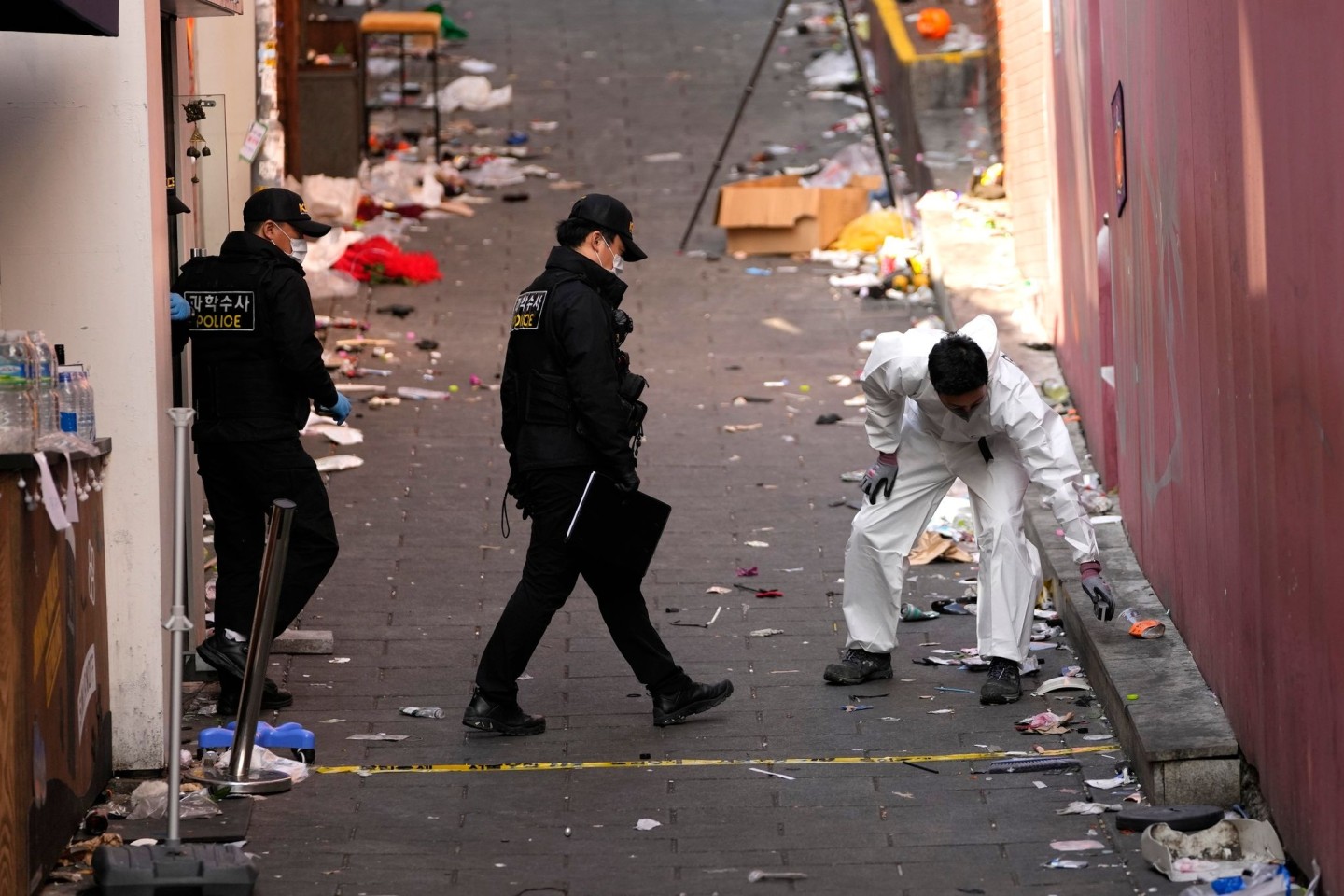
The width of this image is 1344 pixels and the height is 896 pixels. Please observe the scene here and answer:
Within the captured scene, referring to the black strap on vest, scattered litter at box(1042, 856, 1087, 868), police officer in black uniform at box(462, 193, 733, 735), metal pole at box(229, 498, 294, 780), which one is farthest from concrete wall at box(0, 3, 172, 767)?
the black strap on vest

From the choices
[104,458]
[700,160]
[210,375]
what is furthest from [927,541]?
[700,160]

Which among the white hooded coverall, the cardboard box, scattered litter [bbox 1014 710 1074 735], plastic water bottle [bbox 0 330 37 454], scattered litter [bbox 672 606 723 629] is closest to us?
plastic water bottle [bbox 0 330 37 454]

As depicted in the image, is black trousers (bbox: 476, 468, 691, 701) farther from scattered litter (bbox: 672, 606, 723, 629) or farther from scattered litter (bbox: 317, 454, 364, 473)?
scattered litter (bbox: 317, 454, 364, 473)

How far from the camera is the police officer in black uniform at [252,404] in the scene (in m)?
6.56

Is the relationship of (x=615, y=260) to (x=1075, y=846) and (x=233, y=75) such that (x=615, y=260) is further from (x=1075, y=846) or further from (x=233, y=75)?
(x=233, y=75)

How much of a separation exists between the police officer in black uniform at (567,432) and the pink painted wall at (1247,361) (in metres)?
1.93

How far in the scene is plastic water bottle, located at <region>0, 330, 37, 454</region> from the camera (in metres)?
4.92

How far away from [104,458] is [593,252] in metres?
1.79

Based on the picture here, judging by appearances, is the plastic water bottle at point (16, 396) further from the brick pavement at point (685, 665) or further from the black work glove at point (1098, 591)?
the black work glove at point (1098, 591)

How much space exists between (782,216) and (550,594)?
842cm

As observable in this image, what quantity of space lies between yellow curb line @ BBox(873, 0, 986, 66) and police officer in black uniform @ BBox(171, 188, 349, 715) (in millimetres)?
10229

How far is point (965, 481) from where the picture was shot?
23.4ft

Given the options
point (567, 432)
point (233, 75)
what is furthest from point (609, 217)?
point (233, 75)

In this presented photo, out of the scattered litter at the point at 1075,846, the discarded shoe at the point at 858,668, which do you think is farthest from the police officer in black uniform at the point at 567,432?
the scattered litter at the point at 1075,846
